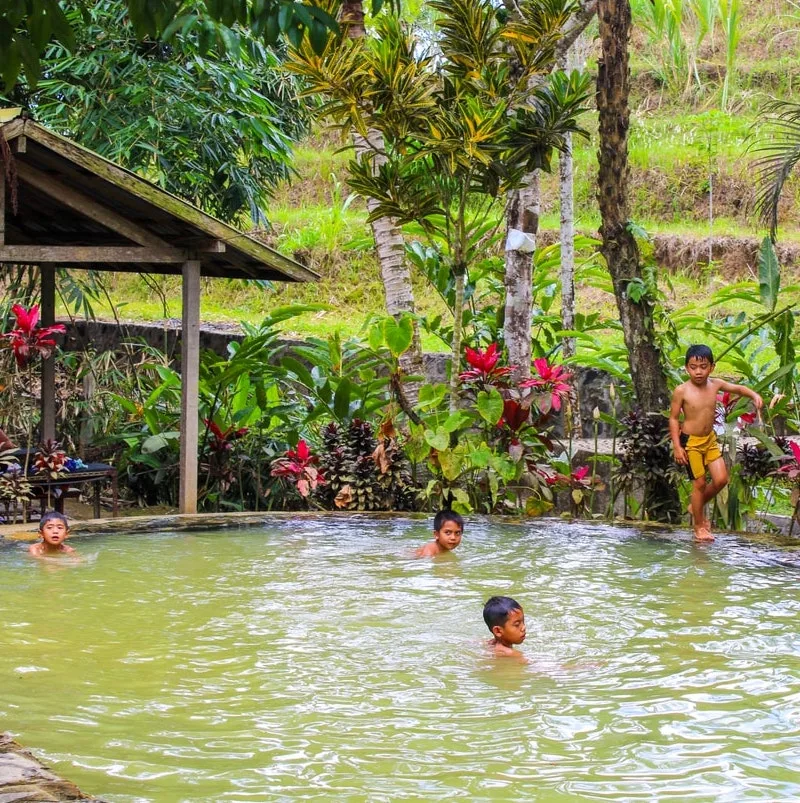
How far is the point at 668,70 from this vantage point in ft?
76.6

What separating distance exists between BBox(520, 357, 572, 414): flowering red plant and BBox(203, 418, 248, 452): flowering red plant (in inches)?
113

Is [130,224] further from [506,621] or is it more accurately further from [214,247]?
[506,621]

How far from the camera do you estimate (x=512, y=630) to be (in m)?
5.79

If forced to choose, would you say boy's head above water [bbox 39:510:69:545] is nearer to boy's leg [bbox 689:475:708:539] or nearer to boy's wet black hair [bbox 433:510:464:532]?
boy's wet black hair [bbox 433:510:464:532]

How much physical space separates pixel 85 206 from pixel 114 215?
24 cm

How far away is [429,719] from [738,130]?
18.1m

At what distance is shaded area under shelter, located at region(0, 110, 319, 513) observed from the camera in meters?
8.76

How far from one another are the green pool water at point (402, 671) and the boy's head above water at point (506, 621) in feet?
0.43

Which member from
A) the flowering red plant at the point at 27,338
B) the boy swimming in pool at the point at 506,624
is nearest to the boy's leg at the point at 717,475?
the boy swimming in pool at the point at 506,624

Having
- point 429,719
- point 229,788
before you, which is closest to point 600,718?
point 429,719

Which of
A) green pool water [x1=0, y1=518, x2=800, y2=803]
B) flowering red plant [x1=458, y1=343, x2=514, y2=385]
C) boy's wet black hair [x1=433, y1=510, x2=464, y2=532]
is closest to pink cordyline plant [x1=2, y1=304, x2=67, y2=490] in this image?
green pool water [x1=0, y1=518, x2=800, y2=803]

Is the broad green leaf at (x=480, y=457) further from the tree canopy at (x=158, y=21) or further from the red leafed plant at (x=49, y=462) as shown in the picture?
the tree canopy at (x=158, y=21)

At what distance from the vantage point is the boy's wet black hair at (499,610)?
575cm

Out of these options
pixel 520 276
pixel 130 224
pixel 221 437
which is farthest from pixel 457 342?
pixel 130 224
